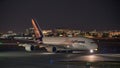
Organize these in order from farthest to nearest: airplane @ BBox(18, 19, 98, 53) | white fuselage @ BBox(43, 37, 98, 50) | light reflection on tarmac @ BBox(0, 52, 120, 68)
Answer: airplane @ BBox(18, 19, 98, 53) < white fuselage @ BBox(43, 37, 98, 50) < light reflection on tarmac @ BBox(0, 52, 120, 68)

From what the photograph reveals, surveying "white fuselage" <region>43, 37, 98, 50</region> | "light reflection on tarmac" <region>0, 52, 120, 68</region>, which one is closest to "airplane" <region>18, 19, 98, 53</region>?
"white fuselage" <region>43, 37, 98, 50</region>

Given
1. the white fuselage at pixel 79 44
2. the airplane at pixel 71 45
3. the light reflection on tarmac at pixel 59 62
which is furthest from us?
the airplane at pixel 71 45

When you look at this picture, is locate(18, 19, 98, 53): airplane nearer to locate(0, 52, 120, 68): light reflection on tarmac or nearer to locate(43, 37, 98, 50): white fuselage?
locate(43, 37, 98, 50): white fuselage

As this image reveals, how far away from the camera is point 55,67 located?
131ft

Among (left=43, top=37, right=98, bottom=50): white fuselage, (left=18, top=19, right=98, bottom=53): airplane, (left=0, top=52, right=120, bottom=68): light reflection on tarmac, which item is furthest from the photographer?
(left=18, top=19, right=98, bottom=53): airplane

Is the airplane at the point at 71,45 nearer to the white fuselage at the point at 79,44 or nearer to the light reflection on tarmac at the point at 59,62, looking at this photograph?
the white fuselage at the point at 79,44

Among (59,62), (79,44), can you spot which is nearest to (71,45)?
(79,44)

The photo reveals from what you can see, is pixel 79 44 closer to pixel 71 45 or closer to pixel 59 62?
pixel 71 45

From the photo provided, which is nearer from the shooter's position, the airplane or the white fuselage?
the white fuselage

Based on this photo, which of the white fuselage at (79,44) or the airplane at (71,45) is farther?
the airplane at (71,45)

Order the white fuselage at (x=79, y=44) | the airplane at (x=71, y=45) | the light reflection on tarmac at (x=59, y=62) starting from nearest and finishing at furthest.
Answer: the light reflection on tarmac at (x=59, y=62), the white fuselage at (x=79, y=44), the airplane at (x=71, y=45)

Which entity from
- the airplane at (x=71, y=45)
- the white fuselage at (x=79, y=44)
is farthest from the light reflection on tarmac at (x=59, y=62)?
the airplane at (x=71, y=45)

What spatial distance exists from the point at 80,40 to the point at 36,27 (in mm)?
20148

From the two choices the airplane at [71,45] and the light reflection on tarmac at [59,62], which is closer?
the light reflection on tarmac at [59,62]
